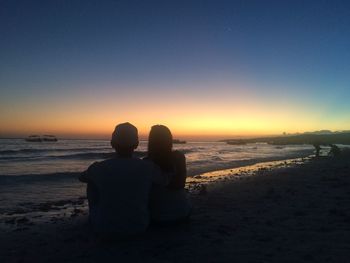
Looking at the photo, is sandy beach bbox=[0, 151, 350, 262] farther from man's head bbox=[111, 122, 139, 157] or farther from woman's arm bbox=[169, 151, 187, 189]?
man's head bbox=[111, 122, 139, 157]

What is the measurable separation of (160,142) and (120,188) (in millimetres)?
1042

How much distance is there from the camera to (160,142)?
235 inches

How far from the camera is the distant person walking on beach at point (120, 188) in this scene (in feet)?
17.5

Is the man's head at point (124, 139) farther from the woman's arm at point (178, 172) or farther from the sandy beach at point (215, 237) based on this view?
the sandy beach at point (215, 237)

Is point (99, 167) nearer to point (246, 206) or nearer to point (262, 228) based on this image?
point (262, 228)

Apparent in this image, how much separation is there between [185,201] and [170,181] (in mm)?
565

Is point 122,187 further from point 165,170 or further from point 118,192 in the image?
point 165,170

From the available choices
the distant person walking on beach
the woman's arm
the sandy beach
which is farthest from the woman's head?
the sandy beach

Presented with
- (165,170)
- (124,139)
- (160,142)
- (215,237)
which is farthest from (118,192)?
(215,237)

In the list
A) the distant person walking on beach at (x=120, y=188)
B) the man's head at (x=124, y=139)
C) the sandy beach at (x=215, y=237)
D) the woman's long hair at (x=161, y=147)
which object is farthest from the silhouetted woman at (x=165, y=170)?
the man's head at (x=124, y=139)

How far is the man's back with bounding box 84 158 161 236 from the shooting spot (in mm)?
5336

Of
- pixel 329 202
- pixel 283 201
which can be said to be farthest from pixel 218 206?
pixel 329 202

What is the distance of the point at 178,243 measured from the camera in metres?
5.46

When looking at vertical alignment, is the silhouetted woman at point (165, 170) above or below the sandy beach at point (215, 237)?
above
